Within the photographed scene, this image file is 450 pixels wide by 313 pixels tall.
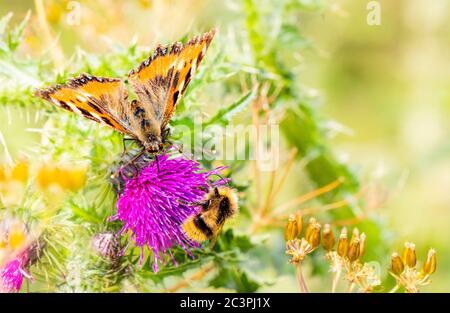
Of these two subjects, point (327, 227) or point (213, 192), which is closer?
point (213, 192)

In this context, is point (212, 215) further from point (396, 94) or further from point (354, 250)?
point (396, 94)

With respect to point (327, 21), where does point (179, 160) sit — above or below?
below

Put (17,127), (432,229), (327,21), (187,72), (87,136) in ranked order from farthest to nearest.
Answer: (327,21), (432,229), (17,127), (87,136), (187,72)

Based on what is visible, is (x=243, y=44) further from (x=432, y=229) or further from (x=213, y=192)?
(x=432, y=229)

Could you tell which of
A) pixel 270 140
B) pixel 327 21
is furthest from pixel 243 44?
pixel 327 21

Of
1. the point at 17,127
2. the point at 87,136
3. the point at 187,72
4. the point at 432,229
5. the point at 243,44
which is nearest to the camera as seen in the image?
the point at 187,72

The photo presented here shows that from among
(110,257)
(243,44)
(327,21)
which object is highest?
(327,21)

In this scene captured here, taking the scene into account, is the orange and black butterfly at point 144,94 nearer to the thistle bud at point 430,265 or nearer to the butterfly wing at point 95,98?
the butterfly wing at point 95,98
